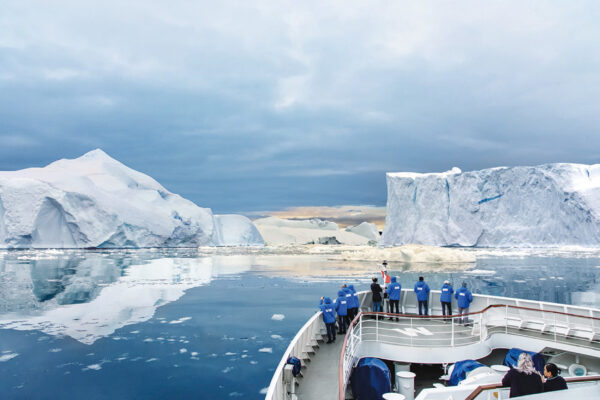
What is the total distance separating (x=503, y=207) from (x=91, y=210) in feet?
228

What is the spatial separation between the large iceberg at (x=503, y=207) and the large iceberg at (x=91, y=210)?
4462cm

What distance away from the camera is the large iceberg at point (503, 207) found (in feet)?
222

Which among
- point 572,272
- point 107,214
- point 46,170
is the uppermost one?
point 46,170

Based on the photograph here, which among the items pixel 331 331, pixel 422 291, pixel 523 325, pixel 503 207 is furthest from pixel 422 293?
pixel 503 207

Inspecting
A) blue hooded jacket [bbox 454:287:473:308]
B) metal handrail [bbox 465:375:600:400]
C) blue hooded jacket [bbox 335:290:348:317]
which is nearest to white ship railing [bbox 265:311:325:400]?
blue hooded jacket [bbox 335:290:348:317]

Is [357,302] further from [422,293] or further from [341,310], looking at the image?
[422,293]

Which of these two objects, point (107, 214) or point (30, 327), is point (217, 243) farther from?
point (30, 327)

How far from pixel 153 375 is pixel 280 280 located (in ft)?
66.2

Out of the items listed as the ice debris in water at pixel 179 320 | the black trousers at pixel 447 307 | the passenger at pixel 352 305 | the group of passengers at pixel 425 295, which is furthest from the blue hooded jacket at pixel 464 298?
the ice debris in water at pixel 179 320

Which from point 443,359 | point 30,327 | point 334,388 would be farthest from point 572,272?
point 30,327

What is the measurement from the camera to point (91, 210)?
70812mm

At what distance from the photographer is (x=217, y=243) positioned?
11344 centimetres

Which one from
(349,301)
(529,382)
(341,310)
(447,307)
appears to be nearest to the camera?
(529,382)

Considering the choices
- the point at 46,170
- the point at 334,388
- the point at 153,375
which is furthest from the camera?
the point at 46,170
